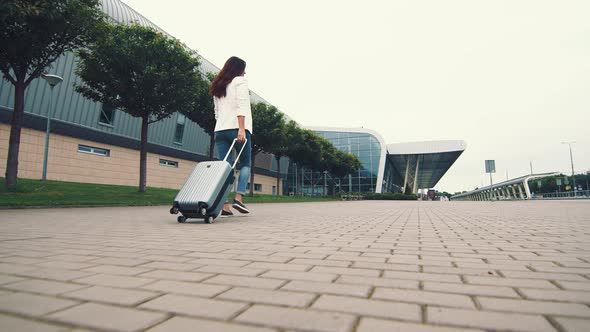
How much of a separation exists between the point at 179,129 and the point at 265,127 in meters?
11.2

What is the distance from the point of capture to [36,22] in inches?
359

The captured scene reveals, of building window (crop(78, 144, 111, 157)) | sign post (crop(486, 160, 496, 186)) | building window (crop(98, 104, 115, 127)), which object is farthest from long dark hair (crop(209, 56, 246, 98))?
sign post (crop(486, 160, 496, 186))

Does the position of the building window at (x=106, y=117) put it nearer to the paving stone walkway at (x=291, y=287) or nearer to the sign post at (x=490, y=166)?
the paving stone walkway at (x=291, y=287)

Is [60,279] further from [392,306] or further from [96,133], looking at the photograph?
[96,133]

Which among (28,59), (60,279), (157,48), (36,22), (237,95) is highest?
(157,48)

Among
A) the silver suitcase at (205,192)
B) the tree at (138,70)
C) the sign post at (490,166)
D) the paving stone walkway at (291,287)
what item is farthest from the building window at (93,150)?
the sign post at (490,166)

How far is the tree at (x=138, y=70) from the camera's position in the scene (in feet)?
41.5

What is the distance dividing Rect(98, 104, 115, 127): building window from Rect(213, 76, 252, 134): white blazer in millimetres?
21159

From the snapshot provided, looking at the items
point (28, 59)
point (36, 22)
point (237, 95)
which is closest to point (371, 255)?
point (237, 95)

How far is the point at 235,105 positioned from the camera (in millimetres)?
5438

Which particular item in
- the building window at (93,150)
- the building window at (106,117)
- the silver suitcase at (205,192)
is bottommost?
the silver suitcase at (205,192)

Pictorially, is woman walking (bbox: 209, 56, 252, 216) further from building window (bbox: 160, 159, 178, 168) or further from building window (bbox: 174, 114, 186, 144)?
building window (bbox: 174, 114, 186, 144)

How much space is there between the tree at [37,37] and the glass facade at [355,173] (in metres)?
40.2

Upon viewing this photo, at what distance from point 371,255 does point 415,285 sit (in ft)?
2.71
